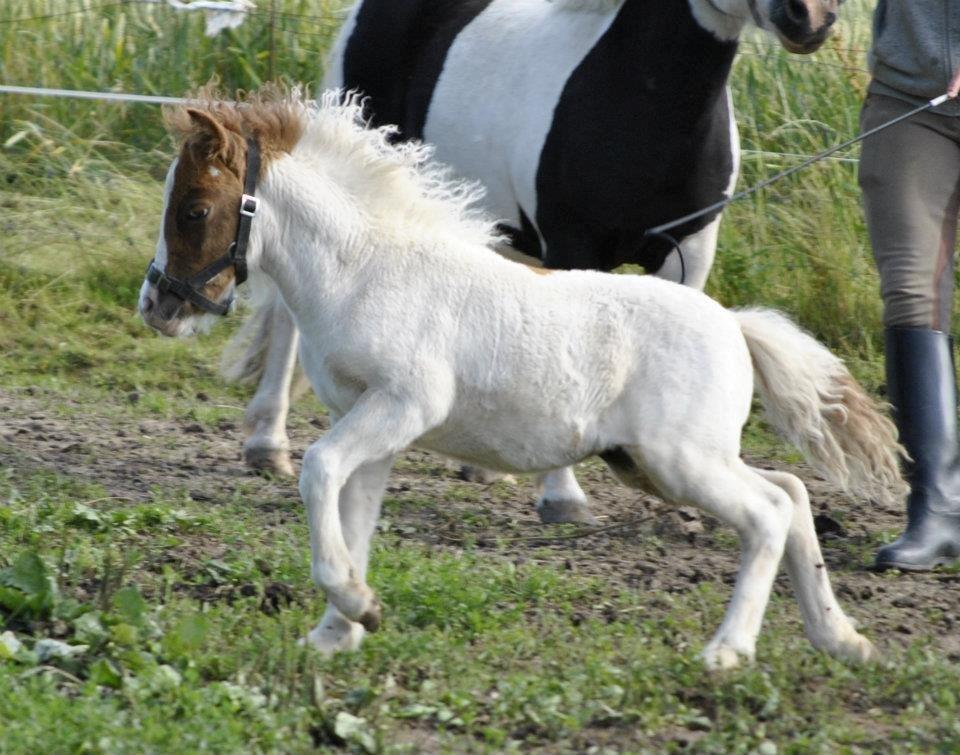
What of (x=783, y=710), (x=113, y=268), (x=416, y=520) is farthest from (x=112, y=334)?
(x=783, y=710)

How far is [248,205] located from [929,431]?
2424mm

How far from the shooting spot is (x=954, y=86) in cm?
485

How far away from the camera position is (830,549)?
17.0 feet

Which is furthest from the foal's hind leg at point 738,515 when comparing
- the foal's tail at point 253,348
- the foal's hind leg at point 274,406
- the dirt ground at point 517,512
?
the foal's tail at point 253,348

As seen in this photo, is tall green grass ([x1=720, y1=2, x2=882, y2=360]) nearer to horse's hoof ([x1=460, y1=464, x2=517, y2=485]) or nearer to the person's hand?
horse's hoof ([x1=460, y1=464, x2=517, y2=485])

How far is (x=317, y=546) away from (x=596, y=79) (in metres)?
2.54

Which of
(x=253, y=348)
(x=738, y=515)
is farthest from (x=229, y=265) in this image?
(x=253, y=348)

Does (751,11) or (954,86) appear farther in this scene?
(751,11)

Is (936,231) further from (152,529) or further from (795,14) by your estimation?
(152,529)

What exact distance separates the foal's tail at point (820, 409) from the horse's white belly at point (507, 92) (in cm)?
161

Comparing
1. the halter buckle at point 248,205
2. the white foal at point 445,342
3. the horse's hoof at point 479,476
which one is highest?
the halter buckle at point 248,205

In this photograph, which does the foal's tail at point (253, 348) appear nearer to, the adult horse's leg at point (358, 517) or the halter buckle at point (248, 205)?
the adult horse's leg at point (358, 517)

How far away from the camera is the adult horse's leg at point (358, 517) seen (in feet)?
12.8

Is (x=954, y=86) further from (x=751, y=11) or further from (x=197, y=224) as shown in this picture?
(x=197, y=224)
